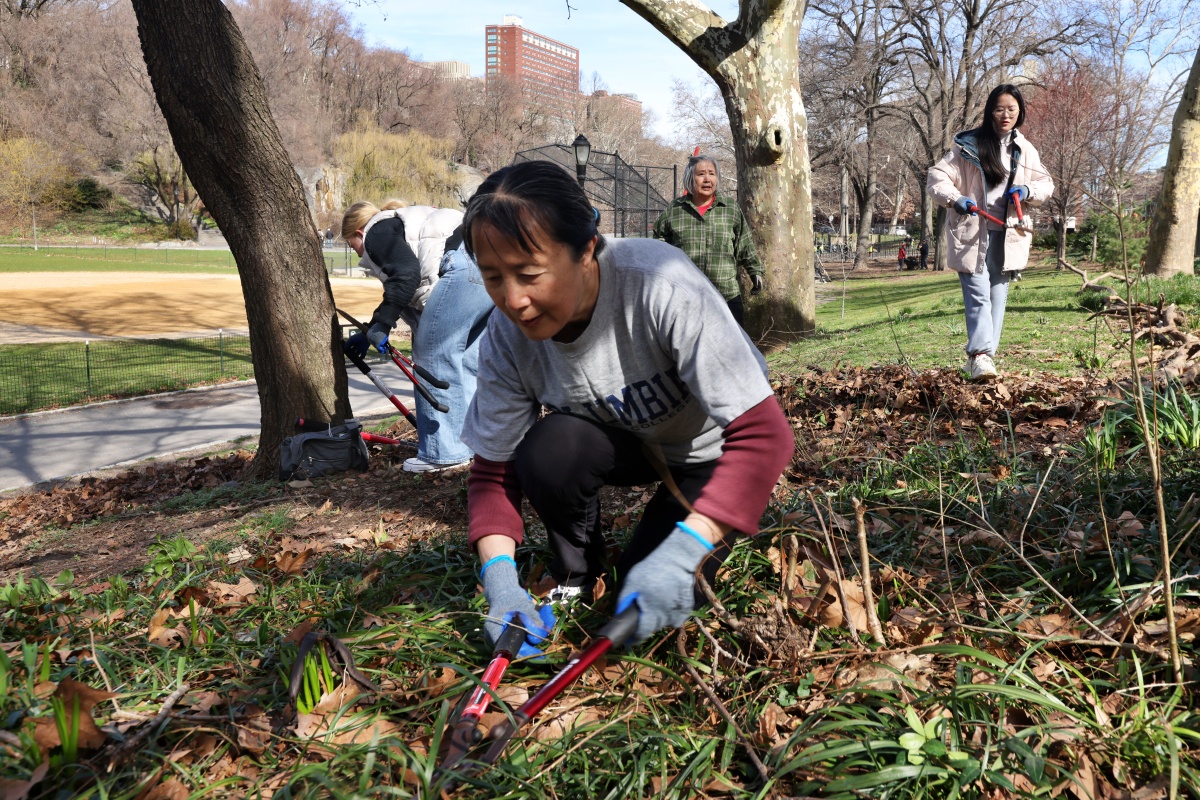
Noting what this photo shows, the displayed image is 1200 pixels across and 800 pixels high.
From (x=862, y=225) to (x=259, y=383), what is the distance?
38469mm

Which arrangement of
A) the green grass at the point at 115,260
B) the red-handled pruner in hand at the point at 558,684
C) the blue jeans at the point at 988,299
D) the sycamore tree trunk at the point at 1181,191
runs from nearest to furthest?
the red-handled pruner in hand at the point at 558,684 → the blue jeans at the point at 988,299 → the sycamore tree trunk at the point at 1181,191 → the green grass at the point at 115,260

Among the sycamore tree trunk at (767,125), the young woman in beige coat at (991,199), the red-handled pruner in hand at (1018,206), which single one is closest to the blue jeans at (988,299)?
the young woman in beige coat at (991,199)

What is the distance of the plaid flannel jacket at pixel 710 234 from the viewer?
7039 millimetres

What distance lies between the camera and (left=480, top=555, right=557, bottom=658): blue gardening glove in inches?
89.2

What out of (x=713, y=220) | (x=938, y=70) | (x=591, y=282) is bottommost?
(x=591, y=282)

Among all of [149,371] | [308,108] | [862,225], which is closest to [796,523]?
[149,371]

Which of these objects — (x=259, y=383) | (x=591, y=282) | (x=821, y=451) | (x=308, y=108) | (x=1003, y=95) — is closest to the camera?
(x=591, y=282)

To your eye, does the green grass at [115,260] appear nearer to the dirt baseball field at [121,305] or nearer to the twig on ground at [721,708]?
the dirt baseball field at [121,305]

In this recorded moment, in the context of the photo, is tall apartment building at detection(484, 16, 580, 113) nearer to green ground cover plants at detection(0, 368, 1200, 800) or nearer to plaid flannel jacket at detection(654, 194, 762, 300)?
plaid flannel jacket at detection(654, 194, 762, 300)

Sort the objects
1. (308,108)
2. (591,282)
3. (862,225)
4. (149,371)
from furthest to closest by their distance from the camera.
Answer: (308,108)
(862,225)
(149,371)
(591,282)

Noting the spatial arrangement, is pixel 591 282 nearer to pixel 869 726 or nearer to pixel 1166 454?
pixel 869 726

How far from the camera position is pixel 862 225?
40906mm

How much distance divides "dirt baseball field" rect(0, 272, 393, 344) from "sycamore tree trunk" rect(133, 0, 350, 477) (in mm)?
15221

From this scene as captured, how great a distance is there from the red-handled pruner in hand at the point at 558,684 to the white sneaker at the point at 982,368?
149 inches
